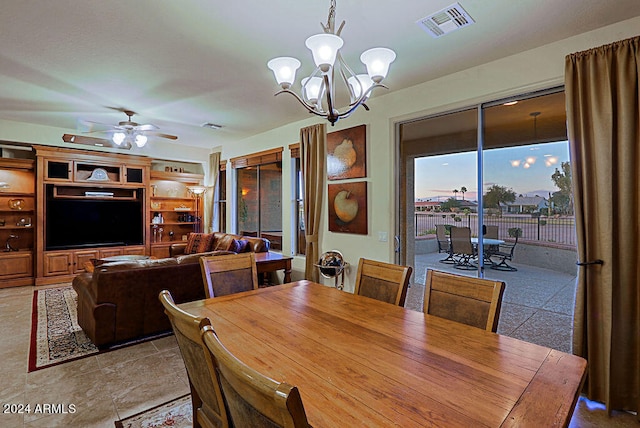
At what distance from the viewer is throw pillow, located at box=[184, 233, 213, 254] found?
6198 millimetres

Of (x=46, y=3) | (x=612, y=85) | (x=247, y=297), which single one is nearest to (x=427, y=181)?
(x=612, y=85)

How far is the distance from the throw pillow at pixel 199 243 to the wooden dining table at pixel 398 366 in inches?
176

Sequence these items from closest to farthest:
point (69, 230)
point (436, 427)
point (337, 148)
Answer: point (436, 427), point (337, 148), point (69, 230)

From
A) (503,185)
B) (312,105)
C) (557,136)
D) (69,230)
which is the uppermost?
(312,105)

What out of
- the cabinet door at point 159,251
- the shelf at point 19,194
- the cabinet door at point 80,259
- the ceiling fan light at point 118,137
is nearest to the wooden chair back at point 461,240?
the ceiling fan light at point 118,137

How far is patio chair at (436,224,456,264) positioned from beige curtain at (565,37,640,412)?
128 cm

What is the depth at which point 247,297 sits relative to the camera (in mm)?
2166

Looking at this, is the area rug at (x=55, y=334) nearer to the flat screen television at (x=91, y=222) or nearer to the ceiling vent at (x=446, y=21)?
the flat screen television at (x=91, y=222)

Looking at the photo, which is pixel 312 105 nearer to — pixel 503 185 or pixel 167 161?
pixel 503 185

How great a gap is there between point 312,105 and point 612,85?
215 cm

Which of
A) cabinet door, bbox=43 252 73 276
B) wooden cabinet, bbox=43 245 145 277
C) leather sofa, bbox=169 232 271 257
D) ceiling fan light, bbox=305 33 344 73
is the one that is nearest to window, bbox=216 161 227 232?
leather sofa, bbox=169 232 271 257

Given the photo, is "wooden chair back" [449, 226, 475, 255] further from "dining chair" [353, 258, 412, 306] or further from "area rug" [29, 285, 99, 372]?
"area rug" [29, 285, 99, 372]

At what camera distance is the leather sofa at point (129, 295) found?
117 inches

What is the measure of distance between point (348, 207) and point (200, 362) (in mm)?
3288
